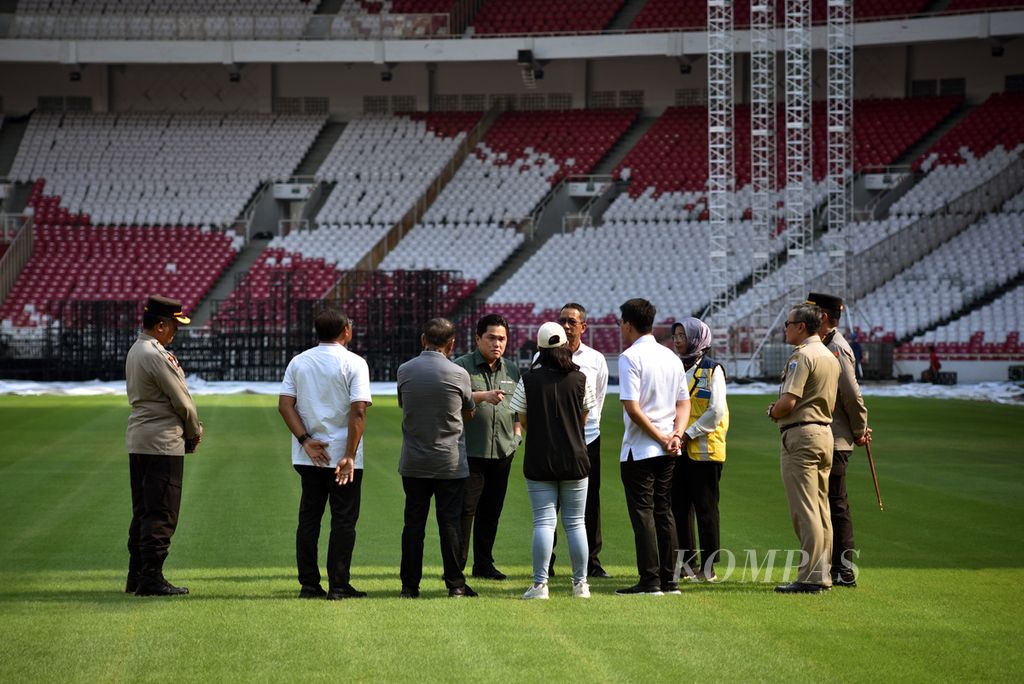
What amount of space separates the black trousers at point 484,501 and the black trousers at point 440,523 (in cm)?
37

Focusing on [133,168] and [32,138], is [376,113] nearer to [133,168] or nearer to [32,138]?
[133,168]

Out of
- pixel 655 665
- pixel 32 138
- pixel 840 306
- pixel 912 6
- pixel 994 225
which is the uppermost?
pixel 912 6

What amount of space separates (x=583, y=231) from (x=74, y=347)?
1928cm

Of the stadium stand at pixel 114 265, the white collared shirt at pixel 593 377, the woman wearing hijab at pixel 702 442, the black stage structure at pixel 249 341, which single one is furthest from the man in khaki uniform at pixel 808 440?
the stadium stand at pixel 114 265

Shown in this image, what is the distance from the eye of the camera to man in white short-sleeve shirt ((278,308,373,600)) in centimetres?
855

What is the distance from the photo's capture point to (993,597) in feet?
28.2

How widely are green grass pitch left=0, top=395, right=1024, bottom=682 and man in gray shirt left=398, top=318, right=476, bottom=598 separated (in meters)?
0.24

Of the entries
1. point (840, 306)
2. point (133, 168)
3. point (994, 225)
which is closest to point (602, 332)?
point (994, 225)

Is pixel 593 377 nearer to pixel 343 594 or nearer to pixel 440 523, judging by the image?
pixel 440 523

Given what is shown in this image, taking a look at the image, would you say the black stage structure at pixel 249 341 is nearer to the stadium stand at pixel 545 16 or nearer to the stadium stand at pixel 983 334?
the stadium stand at pixel 983 334

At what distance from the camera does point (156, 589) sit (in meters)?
8.65

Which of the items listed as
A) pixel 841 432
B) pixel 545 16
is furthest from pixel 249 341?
pixel 841 432

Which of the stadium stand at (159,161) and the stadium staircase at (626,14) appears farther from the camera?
the stadium staircase at (626,14)

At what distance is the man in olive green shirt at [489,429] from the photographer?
9.11m
